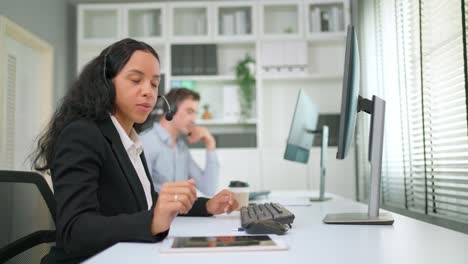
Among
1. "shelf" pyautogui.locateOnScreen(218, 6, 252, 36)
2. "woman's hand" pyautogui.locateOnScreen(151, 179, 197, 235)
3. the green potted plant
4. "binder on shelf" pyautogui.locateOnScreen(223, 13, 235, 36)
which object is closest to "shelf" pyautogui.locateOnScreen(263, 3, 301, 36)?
"shelf" pyautogui.locateOnScreen(218, 6, 252, 36)

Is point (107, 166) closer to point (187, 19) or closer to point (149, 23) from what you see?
point (149, 23)

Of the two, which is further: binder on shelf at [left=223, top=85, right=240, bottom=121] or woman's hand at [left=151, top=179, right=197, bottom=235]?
binder on shelf at [left=223, top=85, right=240, bottom=121]

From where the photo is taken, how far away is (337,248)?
0.84 metres

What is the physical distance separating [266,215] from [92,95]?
57 centimetres

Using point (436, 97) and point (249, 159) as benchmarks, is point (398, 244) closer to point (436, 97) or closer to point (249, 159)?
point (436, 97)

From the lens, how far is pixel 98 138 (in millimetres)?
1080

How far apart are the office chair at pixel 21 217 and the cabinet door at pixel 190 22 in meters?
3.05

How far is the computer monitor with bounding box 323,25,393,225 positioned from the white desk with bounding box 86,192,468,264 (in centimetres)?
6

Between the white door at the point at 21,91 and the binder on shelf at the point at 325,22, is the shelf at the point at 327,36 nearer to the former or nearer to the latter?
the binder on shelf at the point at 325,22

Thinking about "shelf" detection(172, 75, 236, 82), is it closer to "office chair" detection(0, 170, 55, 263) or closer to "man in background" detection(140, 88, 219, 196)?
"man in background" detection(140, 88, 219, 196)

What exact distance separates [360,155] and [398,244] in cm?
288

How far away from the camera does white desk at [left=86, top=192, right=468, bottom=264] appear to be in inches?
29.3

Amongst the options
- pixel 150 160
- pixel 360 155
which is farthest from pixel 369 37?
pixel 150 160

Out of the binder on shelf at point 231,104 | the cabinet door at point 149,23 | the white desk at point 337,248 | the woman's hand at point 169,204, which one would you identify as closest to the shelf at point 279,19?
the binder on shelf at point 231,104
